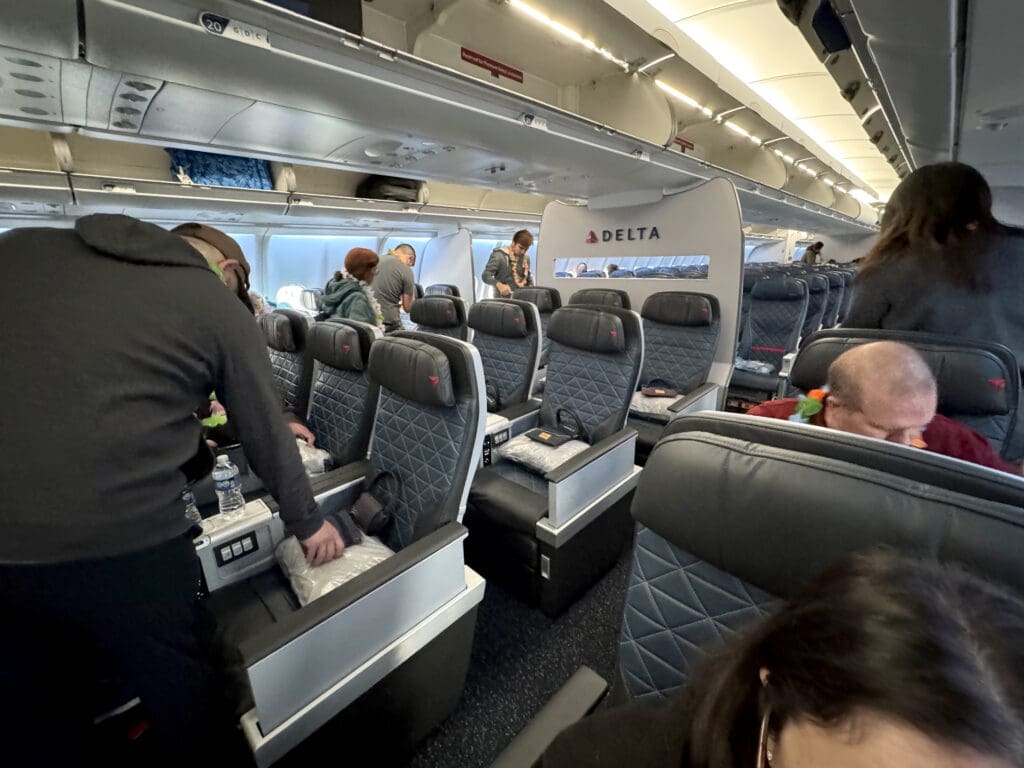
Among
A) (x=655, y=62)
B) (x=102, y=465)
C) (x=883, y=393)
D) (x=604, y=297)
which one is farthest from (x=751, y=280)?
(x=102, y=465)

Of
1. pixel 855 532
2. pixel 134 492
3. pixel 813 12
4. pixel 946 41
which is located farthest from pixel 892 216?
pixel 134 492

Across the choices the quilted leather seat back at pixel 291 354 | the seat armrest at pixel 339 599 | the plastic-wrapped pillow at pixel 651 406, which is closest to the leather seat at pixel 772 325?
the plastic-wrapped pillow at pixel 651 406

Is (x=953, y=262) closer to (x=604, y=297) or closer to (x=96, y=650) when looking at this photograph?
(x=604, y=297)

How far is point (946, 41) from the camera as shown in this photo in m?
1.72

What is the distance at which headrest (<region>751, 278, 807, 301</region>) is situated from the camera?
15.1 ft

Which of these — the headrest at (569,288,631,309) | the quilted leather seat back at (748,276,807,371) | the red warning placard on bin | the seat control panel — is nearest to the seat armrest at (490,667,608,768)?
the seat control panel

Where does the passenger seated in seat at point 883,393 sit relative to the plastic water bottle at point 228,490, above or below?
above

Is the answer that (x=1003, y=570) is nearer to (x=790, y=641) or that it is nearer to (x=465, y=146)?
(x=790, y=641)

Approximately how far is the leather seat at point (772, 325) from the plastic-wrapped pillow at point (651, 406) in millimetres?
1497

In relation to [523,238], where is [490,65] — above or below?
above

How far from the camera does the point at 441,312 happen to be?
3.64m

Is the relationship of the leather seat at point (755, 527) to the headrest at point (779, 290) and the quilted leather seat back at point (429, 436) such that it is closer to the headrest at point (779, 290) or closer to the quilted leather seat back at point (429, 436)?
the quilted leather seat back at point (429, 436)

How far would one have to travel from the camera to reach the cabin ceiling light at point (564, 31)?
2343 mm

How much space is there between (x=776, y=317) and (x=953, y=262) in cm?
350
